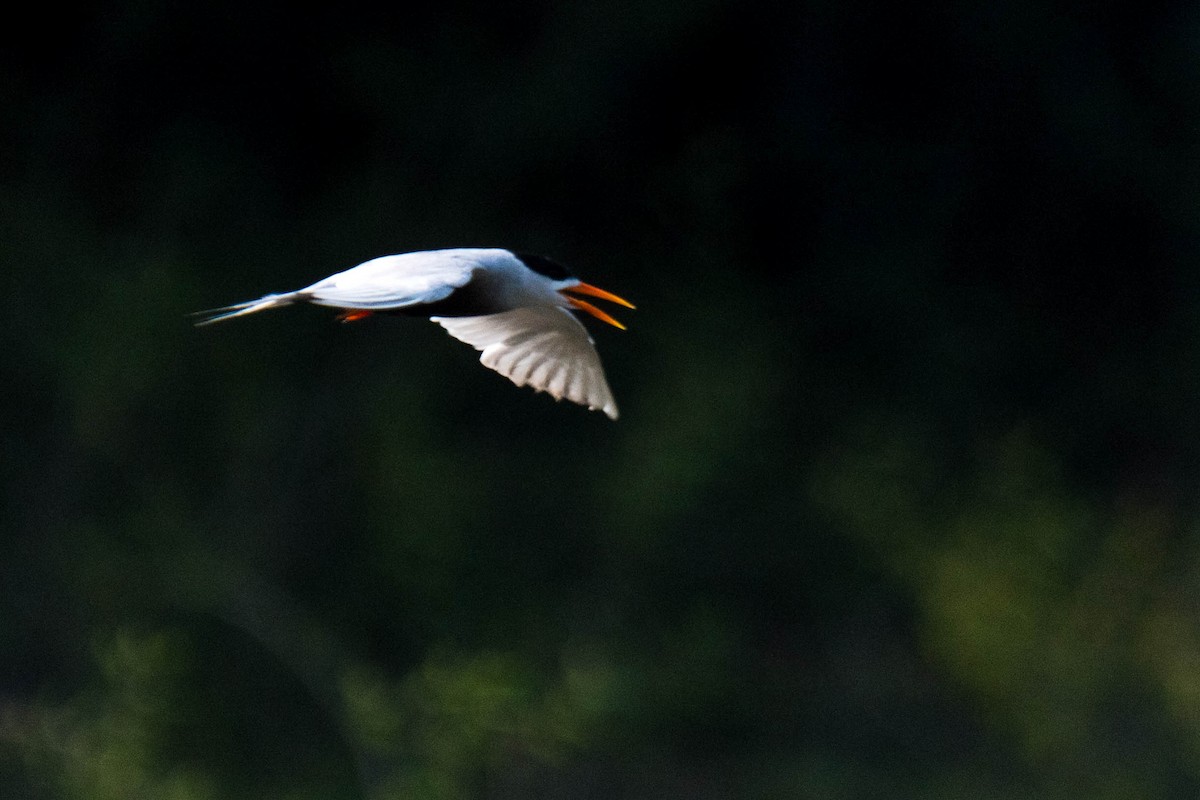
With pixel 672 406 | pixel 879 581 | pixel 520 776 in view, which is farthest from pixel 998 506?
pixel 520 776

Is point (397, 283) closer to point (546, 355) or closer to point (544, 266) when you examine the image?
point (544, 266)

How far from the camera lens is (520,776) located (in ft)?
16.7

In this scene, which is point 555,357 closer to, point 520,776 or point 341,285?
point 341,285

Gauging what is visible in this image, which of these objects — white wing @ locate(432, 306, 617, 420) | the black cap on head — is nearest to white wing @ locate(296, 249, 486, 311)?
the black cap on head

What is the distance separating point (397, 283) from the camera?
5.09ft

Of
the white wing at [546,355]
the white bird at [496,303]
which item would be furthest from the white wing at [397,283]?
the white wing at [546,355]

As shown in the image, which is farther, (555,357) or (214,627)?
(214,627)

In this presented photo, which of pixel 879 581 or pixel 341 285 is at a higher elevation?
pixel 879 581

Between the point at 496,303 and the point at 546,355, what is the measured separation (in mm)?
439

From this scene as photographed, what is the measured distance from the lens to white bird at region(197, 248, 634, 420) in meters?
1.51

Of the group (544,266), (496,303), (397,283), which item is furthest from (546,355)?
(397,283)

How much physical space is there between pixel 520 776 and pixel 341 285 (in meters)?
3.72

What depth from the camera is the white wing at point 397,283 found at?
57.5 inches

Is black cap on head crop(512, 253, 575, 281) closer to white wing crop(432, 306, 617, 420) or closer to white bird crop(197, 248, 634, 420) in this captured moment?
white bird crop(197, 248, 634, 420)
